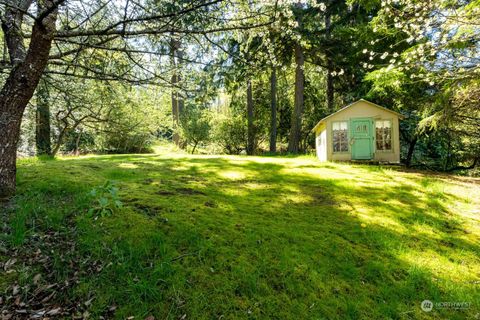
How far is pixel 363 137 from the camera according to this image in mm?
10023

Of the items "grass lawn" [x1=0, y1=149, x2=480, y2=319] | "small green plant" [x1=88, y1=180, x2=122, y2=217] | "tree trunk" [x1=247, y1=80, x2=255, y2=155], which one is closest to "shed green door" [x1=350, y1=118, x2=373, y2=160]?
"grass lawn" [x1=0, y1=149, x2=480, y2=319]

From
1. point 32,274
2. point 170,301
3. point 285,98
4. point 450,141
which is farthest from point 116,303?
point 285,98

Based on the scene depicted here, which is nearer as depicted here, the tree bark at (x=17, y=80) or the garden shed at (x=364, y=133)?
the tree bark at (x=17, y=80)

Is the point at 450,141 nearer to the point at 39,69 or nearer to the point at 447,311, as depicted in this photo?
the point at 447,311

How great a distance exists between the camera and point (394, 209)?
424cm

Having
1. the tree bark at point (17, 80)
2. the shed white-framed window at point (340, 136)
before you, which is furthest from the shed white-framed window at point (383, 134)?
the tree bark at point (17, 80)

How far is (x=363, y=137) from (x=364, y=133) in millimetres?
158

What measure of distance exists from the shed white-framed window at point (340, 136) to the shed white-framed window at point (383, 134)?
Answer: 45.6 inches

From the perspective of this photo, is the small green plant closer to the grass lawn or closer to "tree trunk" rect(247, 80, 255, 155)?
the grass lawn

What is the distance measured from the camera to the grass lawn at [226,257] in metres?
2.09

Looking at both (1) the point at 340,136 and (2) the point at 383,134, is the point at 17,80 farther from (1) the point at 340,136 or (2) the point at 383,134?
(2) the point at 383,134

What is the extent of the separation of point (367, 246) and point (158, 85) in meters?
3.41

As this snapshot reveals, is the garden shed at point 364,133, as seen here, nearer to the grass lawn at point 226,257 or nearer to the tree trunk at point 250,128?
the grass lawn at point 226,257

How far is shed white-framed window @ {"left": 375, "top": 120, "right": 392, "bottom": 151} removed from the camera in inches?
393
